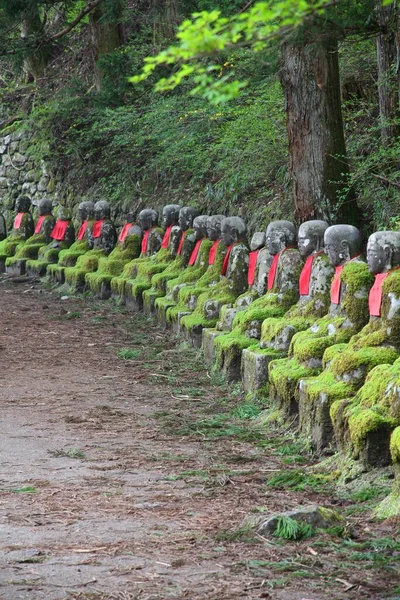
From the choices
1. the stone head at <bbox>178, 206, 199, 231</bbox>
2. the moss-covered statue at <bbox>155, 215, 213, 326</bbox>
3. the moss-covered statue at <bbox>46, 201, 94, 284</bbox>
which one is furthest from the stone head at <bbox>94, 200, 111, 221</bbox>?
the moss-covered statue at <bbox>155, 215, 213, 326</bbox>

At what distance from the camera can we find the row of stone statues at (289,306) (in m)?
6.08

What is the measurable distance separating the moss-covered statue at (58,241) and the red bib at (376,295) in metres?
9.92

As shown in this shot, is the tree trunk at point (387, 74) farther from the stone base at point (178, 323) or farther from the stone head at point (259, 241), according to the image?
the stone base at point (178, 323)

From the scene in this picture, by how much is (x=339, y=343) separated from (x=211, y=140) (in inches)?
317

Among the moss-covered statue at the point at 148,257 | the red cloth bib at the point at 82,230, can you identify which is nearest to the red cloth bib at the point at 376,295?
the moss-covered statue at the point at 148,257

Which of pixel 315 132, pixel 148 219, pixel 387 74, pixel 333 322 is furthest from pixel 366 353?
pixel 148 219

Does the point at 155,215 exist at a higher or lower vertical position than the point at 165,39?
lower

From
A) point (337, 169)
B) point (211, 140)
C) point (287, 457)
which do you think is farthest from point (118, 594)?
point (211, 140)

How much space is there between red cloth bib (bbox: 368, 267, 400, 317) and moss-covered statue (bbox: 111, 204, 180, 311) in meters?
6.40

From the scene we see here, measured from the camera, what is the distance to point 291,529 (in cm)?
486

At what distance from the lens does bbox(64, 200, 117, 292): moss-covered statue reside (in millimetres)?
14516

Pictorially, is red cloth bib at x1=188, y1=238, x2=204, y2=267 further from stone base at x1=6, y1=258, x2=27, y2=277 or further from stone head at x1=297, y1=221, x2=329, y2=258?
stone base at x1=6, y1=258, x2=27, y2=277

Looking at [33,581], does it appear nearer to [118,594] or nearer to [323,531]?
[118,594]

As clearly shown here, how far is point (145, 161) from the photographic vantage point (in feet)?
53.6
